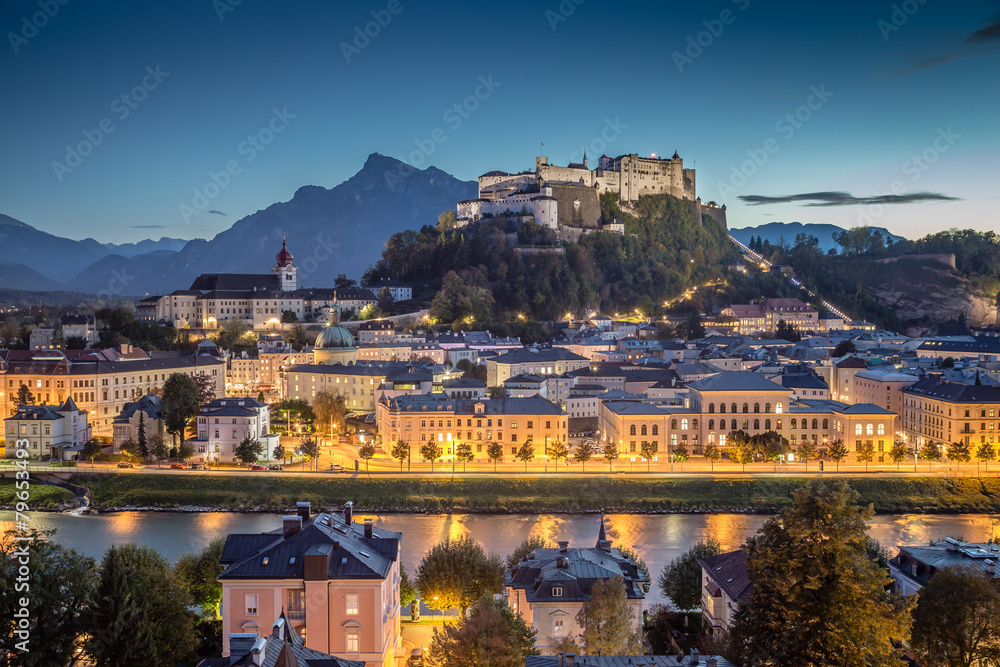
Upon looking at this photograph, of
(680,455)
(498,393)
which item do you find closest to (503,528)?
(680,455)

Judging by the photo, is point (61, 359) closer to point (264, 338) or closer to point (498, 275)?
point (264, 338)

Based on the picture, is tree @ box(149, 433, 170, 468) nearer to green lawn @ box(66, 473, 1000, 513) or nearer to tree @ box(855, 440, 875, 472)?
green lawn @ box(66, 473, 1000, 513)

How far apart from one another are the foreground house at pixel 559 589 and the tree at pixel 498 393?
1189cm

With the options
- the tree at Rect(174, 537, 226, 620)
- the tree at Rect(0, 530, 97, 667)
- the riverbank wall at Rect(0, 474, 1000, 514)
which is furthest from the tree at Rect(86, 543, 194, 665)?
the riverbank wall at Rect(0, 474, 1000, 514)

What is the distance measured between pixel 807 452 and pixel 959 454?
3.51m

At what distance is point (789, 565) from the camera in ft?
20.8

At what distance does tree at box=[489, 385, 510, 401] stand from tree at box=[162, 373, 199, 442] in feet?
25.9

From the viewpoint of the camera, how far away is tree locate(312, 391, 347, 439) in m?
23.1

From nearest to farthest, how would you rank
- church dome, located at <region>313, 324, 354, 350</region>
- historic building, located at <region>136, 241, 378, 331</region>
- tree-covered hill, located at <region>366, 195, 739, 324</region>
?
church dome, located at <region>313, 324, 354, 350</region>
historic building, located at <region>136, 241, 378, 331</region>
tree-covered hill, located at <region>366, 195, 739, 324</region>

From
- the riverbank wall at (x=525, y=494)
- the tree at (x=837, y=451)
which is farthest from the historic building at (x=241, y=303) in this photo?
the tree at (x=837, y=451)

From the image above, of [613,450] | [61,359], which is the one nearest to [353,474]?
[613,450]

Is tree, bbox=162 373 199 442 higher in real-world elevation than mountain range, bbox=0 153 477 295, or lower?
lower

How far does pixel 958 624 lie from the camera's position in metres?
7.38

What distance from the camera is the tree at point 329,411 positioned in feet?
75.8
